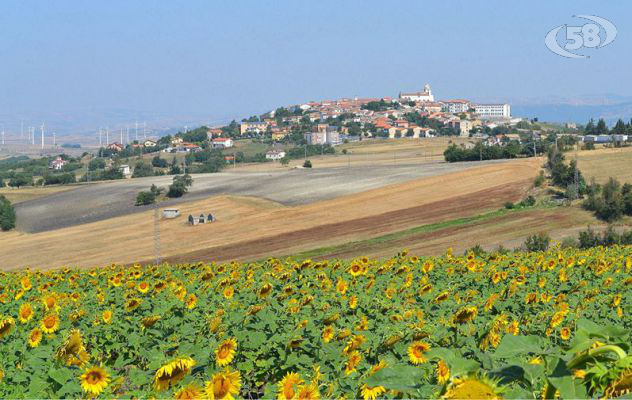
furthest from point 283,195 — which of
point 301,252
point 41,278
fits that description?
point 41,278

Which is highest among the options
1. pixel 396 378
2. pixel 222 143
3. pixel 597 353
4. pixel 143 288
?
pixel 222 143

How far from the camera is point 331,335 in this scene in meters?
6.64

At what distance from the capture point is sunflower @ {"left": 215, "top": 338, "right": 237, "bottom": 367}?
5.88 metres

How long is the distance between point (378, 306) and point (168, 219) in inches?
2254

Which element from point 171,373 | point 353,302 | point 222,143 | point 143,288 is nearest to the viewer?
point 171,373

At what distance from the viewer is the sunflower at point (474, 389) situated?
78.2 inches

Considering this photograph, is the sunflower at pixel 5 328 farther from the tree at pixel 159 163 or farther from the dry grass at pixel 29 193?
the tree at pixel 159 163

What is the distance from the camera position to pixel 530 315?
367 inches

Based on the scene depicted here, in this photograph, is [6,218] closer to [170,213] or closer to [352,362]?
[170,213]

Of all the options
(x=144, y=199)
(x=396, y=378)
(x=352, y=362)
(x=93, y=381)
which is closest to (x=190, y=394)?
(x=93, y=381)

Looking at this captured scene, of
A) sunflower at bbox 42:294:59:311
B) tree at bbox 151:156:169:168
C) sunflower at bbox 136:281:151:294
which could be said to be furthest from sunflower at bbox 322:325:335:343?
tree at bbox 151:156:169:168

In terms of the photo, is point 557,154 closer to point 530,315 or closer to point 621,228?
point 621,228

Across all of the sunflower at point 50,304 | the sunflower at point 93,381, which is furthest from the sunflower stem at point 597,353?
→ the sunflower at point 50,304

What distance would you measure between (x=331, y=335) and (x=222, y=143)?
605 feet
